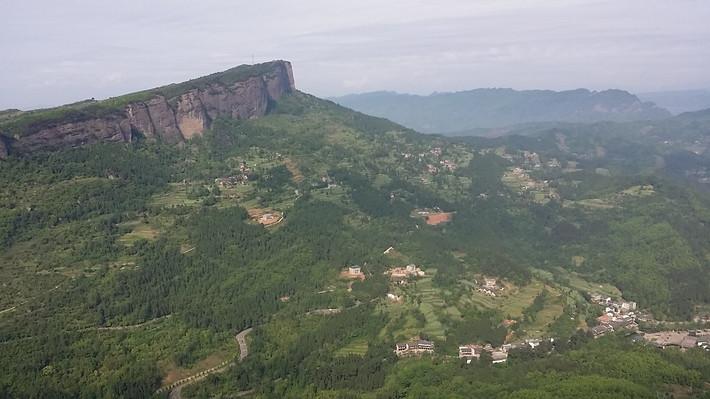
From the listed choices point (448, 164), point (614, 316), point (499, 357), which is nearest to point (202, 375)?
point (499, 357)

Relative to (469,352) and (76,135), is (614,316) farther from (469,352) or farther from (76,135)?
(76,135)

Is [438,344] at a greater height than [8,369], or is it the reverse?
[8,369]

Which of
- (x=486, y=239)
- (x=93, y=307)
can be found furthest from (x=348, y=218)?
(x=93, y=307)

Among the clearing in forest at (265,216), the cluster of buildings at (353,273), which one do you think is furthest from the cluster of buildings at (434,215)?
the cluster of buildings at (353,273)

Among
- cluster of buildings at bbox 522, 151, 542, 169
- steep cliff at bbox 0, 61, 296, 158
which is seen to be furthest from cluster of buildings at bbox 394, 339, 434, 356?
cluster of buildings at bbox 522, 151, 542, 169

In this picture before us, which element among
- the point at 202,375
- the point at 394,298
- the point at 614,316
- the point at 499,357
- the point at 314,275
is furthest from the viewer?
the point at 314,275

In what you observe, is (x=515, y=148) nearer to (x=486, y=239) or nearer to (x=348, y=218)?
(x=486, y=239)
